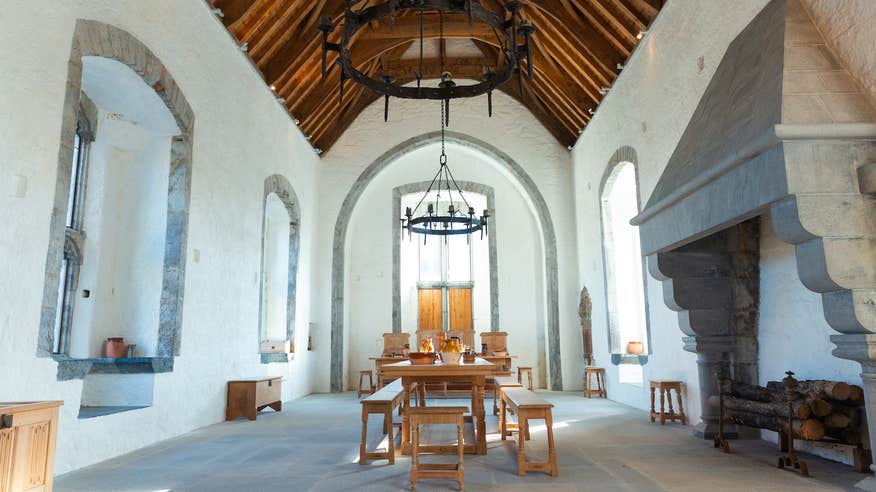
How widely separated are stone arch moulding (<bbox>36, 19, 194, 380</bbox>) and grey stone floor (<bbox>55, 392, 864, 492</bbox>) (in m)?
0.84

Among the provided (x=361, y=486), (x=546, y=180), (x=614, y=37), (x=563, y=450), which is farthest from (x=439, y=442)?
(x=546, y=180)

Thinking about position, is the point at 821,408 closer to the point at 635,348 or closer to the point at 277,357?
the point at 635,348

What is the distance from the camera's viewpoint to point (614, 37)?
7.31 m

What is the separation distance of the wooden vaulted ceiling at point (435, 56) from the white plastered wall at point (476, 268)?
1481 millimetres

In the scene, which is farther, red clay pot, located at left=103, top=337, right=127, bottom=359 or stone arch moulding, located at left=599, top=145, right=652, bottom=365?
stone arch moulding, located at left=599, top=145, right=652, bottom=365

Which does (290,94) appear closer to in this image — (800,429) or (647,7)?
(647,7)

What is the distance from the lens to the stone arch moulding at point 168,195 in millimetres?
3854

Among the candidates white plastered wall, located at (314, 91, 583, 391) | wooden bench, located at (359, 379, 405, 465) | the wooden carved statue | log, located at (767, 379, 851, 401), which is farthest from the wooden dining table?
white plastered wall, located at (314, 91, 583, 391)

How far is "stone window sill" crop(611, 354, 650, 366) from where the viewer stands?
7.27 meters

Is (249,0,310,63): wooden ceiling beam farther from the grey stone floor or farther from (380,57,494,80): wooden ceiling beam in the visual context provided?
the grey stone floor

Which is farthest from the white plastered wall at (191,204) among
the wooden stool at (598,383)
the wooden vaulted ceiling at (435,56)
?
the wooden stool at (598,383)

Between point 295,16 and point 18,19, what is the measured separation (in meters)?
4.20

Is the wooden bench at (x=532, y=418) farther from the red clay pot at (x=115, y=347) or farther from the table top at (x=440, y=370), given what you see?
the red clay pot at (x=115, y=347)

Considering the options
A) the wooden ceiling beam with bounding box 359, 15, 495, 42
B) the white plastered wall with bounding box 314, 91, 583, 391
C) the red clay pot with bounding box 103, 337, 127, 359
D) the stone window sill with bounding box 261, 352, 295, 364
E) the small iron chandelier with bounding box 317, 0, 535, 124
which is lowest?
the stone window sill with bounding box 261, 352, 295, 364
